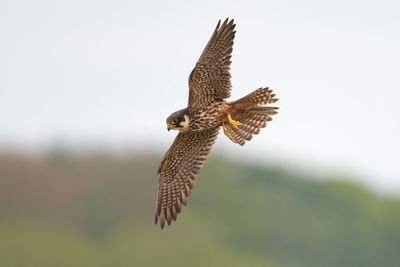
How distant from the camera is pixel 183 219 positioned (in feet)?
260

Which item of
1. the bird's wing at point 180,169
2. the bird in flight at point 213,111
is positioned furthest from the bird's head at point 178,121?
the bird's wing at point 180,169

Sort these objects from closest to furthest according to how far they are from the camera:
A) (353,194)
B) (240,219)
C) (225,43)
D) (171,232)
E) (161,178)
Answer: (225,43), (161,178), (171,232), (240,219), (353,194)

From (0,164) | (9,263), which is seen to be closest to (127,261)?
(9,263)

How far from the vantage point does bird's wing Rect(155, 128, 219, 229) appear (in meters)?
17.0

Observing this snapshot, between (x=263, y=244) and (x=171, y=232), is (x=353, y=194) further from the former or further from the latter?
(x=171, y=232)

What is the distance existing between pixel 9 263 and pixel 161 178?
58427mm

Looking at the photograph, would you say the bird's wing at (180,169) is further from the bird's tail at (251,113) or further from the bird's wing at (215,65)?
the bird's wing at (215,65)

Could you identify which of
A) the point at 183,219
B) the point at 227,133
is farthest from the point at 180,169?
the point at 183,219

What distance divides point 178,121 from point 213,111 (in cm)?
55

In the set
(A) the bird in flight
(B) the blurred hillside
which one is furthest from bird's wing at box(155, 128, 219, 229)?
(B) the blurred hillside

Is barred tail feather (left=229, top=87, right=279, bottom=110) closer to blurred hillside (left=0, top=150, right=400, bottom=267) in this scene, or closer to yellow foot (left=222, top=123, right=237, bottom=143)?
yellow foot (left=222, top=123, right=237, bottom=143)

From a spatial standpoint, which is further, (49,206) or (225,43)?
(49,206)

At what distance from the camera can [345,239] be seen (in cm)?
8656

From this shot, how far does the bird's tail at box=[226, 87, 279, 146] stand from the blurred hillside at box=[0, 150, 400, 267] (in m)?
53.3
